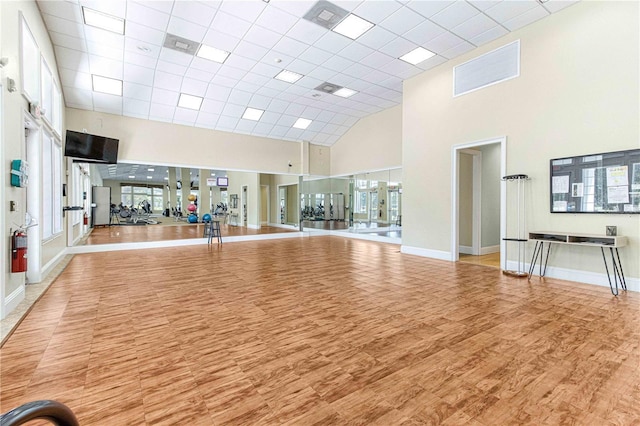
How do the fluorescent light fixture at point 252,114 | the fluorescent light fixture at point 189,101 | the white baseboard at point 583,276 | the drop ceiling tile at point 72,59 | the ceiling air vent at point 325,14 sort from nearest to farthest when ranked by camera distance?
1. the white baseboard at point 583,276
2. the ceiling air vent at point 325,14
3. the drop ceiling tile at point 72,59
4. the fluorescent light fixture at point 189,101
5. the fluorescent light fixture at point 252,114

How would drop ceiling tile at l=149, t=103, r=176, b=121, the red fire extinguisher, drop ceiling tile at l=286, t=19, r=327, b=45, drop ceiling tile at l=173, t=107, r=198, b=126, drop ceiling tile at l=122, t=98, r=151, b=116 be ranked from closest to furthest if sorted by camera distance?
the red fire extinguisher, drop ceiling tile at l=286, t=19, r=327, b=45, drop ceiling tile at l=122, t=98, r=151, b=116, drop ceiling tile at l=149, t=103, r=176, b=121, drop ceiling tile at l=173, t=107, r=198, b=126

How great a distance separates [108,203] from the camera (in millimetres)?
14102

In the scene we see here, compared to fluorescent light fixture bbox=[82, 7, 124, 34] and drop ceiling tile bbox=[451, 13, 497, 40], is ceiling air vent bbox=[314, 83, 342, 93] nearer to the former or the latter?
drop ceiling tile bbox=[451, 13, 497, 40]

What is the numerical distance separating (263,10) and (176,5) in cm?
138

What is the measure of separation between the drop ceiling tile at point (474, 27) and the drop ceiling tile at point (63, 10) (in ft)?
20.8

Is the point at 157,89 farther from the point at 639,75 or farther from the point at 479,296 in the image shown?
the point at 639,75

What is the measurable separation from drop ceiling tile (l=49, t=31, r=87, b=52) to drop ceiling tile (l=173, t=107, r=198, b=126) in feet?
8.72

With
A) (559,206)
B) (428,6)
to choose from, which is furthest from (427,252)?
(428,6)

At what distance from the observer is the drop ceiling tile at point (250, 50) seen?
589cm

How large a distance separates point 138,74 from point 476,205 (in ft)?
27.9

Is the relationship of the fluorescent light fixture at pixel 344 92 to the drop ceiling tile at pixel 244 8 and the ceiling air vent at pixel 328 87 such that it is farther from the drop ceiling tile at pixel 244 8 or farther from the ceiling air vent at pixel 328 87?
the drop ceiling tile at pixel 244 8

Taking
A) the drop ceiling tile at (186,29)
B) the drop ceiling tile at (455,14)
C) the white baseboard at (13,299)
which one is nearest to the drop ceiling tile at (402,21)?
the drop ceiling tile at (455,14)

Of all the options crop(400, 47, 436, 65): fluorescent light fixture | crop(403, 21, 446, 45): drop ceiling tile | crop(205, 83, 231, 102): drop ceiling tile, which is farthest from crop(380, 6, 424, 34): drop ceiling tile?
crop(205, 83, 231, 102): drop ceiling tile

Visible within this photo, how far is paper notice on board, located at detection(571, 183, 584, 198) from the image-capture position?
14.8ft
